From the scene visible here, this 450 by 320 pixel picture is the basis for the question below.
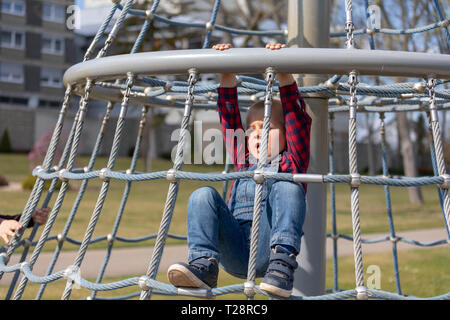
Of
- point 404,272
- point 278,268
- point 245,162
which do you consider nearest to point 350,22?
point 245,162

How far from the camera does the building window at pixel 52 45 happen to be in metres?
29.3

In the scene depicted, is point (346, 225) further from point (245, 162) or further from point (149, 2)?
point (149, 2)

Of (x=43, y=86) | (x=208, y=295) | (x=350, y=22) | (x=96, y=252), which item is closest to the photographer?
(x=208, y=295)

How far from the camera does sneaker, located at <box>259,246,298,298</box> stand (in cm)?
170

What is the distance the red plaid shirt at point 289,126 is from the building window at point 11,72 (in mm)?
29085

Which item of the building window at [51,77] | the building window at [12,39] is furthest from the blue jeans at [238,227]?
the building window at [51,77]

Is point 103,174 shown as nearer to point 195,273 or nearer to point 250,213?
point 195,273

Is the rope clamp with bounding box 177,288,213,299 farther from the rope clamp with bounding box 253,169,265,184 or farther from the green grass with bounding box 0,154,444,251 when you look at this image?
the green grass with bounding box 0,154,444,251

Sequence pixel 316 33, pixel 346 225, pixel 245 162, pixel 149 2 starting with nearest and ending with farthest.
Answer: pixel 245 162 → pixel 316 33 → pixel 346 225 → pixel 149 2

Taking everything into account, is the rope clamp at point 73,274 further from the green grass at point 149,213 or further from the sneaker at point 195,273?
the green grass at point 149,213

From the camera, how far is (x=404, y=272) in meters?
5.27

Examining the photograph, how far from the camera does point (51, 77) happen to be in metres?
30.2

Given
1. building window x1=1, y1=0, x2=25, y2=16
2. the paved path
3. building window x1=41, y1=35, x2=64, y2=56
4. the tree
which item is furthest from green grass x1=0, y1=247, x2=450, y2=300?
building window x1=1, y1=0, x2=25, y2=16
